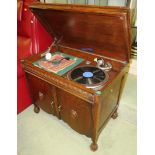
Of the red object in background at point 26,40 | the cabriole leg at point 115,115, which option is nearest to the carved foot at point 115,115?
the cabriole leg at point 115,115

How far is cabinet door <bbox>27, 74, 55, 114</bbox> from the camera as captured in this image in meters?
1.38

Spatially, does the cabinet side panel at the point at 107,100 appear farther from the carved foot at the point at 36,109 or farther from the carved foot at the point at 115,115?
the carved foot at the point at 36,109

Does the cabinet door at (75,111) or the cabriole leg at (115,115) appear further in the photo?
the cabriole leg at (115,115)

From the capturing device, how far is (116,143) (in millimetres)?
1463

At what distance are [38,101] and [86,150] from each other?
0.65 meters

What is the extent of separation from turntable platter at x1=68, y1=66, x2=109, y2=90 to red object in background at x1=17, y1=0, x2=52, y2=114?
1.98 feet

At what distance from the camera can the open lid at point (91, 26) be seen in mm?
997

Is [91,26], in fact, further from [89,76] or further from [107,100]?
[107,100]

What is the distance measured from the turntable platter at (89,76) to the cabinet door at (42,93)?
0.69 feet

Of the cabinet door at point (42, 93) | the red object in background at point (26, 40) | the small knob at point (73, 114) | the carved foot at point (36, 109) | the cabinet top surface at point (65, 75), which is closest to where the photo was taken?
the cabinet top surface at point (65, 75)

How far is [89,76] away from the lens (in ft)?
4.01

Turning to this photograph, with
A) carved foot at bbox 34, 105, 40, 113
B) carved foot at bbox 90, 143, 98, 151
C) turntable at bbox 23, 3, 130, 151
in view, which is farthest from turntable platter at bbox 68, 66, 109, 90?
carved foot at bbox 34, 105, 40, 113
